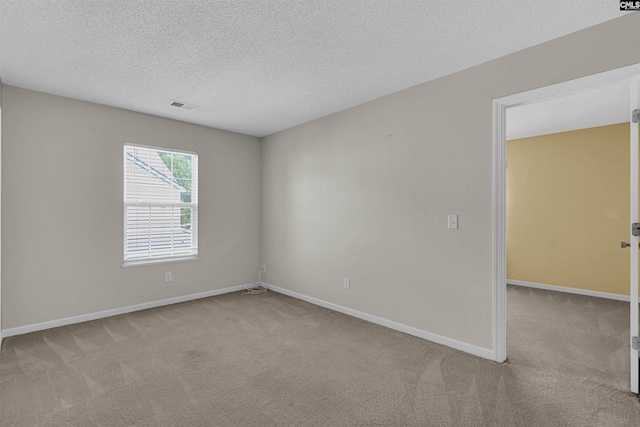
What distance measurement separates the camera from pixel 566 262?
16.5ft

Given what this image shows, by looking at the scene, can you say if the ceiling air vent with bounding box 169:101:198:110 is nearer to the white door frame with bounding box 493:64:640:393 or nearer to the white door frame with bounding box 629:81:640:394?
the white door frame with bounding box 493:64:640:393

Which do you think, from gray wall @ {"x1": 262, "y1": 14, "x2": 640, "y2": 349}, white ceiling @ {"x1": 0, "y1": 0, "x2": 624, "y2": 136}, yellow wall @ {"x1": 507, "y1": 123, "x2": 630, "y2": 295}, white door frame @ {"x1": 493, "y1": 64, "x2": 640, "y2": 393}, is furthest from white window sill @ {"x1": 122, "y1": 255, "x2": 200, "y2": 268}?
yellow wall @ {"x1": 507, "y1": 123, "x2": 630, "y2": 295}

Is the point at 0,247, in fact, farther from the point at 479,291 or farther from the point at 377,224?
the point at 479,291

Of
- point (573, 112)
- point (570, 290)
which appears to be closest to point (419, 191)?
point (573, 112)

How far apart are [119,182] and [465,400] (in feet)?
14.0

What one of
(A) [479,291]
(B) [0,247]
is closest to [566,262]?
(A) [479,291]

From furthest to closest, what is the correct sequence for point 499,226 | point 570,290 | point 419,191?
1. point 570,290
2. point 419,191
3. point 499,226

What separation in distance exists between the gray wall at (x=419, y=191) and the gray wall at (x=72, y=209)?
1.82 m

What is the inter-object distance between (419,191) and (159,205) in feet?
11.2

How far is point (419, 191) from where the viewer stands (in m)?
3.18

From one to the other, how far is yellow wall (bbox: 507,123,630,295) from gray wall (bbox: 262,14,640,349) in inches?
134

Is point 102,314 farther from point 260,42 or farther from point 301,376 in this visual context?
point 260,42

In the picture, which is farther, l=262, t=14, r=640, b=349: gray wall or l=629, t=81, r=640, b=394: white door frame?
l=262, t=14, r=640, b=349: gray wall

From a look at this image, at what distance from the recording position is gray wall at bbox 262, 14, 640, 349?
8.26ft
